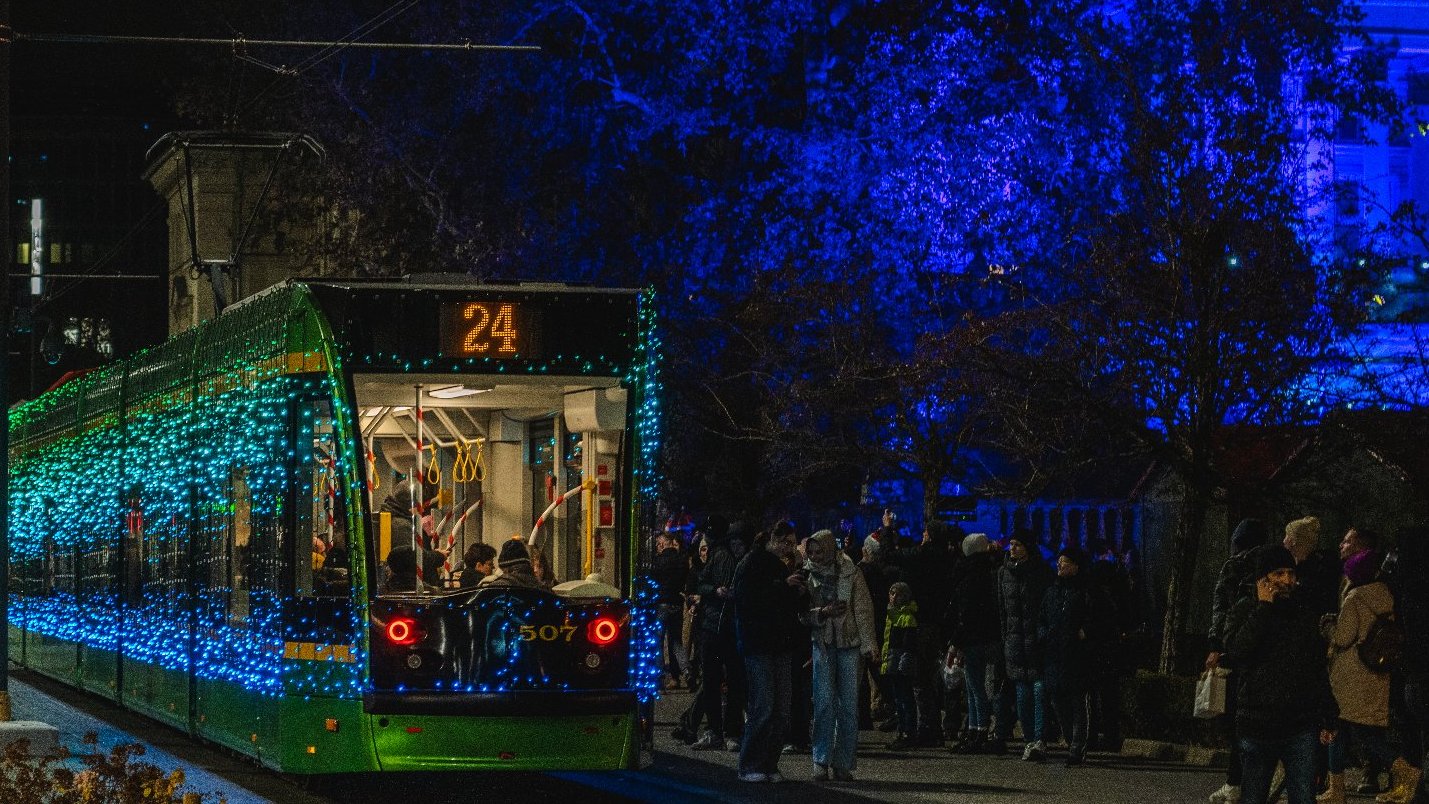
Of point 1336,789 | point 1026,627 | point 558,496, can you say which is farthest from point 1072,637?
point 558,496

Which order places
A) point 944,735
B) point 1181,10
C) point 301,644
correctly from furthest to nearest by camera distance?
point 1181,10
point 944,735
point 301,644

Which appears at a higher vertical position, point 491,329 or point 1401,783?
point 491,329

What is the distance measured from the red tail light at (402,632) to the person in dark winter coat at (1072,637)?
5.30 m

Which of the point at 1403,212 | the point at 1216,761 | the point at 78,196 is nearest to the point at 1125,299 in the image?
the point at 1403,212

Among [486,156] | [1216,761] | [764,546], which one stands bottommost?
[1216,761]

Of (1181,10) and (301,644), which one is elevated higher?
(1181,10)

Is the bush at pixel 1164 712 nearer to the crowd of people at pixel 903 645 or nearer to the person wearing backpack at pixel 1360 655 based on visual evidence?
the crowd of people at pixel 903 645

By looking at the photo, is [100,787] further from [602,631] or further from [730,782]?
[730,782]

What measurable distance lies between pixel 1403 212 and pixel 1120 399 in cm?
353

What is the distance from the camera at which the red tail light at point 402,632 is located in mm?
13211

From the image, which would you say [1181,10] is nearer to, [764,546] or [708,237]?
[708,237]

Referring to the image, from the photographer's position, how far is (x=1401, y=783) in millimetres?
14391

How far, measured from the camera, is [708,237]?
30109 millimetres

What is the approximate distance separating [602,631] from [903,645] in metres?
5.22
